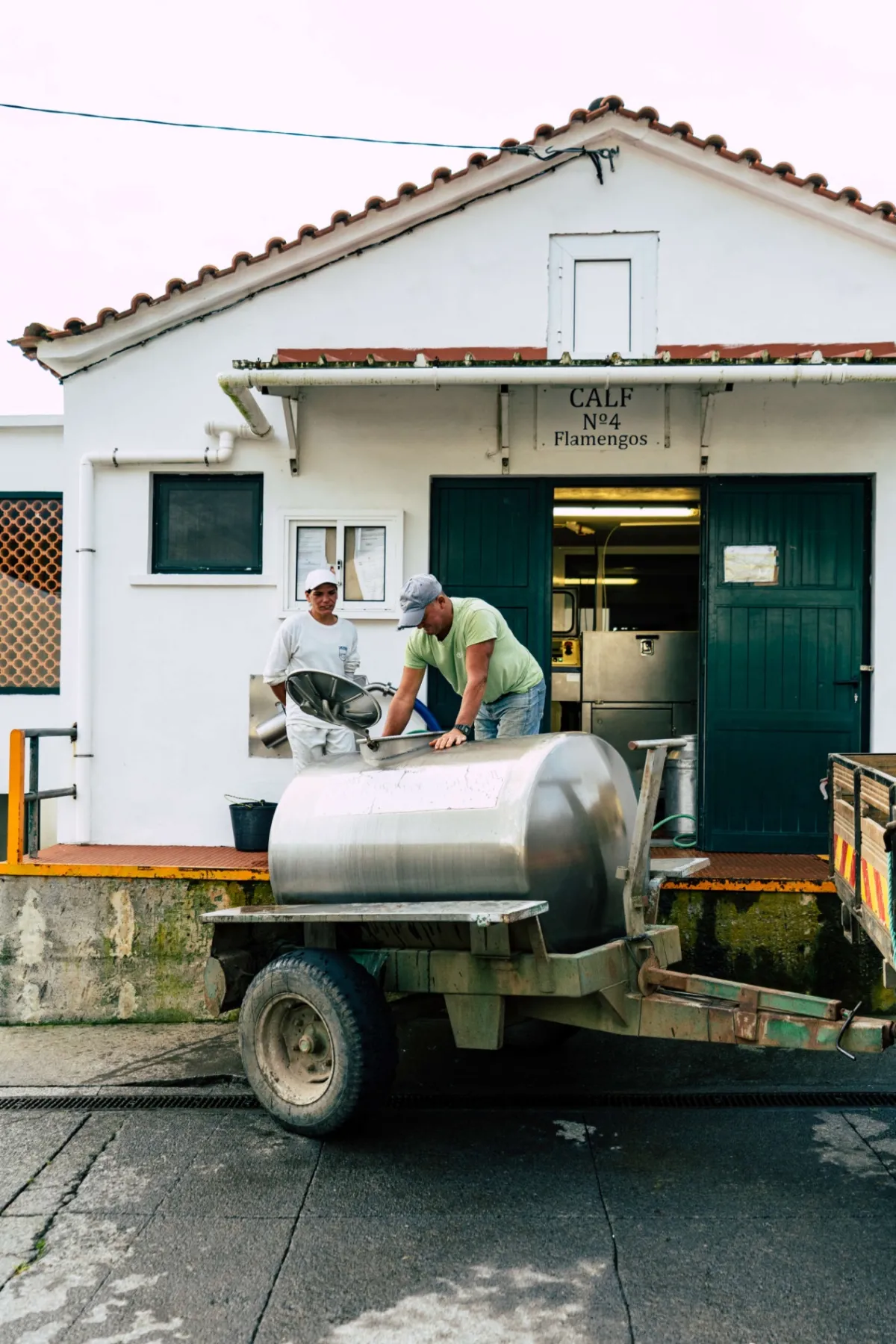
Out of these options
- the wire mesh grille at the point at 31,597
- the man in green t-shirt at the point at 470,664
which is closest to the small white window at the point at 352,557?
the man in green t-shirt at the point at 470,664

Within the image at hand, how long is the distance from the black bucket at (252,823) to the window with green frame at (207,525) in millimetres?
1721

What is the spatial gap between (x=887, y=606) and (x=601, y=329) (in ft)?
9.13

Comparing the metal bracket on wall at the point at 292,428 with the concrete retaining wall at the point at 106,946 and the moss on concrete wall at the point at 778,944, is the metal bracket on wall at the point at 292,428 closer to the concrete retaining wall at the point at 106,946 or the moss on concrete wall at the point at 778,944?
the concrete retaining wall at the point at 106,946

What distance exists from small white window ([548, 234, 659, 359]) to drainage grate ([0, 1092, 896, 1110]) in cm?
491

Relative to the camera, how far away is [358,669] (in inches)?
311

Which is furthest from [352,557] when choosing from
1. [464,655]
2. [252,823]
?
[464,655]

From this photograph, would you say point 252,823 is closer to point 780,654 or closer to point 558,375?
point 558,375

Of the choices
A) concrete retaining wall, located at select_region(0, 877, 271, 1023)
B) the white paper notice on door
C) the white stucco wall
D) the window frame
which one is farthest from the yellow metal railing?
the white paper notice on door

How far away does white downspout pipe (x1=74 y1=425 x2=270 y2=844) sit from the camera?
811cm

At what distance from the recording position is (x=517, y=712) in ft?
20.6

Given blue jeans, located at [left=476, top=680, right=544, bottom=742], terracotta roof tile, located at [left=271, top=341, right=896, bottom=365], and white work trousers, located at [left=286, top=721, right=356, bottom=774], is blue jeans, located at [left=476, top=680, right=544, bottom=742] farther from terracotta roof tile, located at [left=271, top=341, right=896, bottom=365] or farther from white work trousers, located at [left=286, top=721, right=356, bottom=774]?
terracotta roof tile, located at [left=271, top=341, right=896, bottom=365]

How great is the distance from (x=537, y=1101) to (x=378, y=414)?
187 inches

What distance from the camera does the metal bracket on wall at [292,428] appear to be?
786 cm

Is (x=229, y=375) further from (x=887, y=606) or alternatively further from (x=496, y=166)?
(x=887, y=606)
